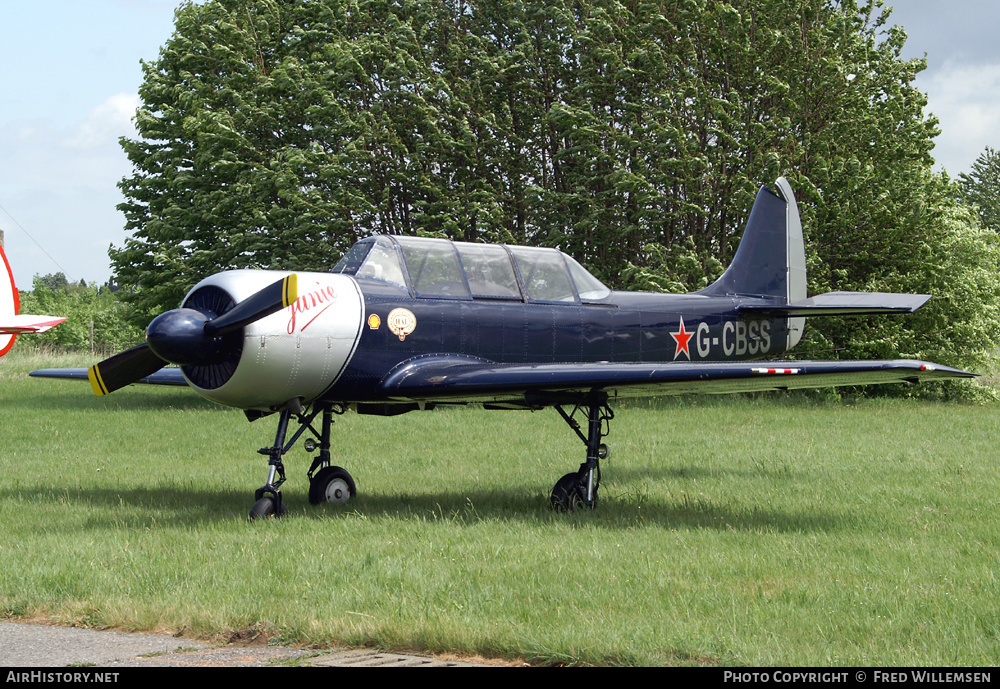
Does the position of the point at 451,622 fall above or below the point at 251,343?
below

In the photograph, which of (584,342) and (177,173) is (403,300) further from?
(177,173)

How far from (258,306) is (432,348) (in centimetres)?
209

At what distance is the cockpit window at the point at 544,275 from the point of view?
1086 centimetres

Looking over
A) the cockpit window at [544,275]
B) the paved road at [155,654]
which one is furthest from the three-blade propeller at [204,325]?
the paved road at [155,654]

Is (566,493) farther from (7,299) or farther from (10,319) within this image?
(7,299)

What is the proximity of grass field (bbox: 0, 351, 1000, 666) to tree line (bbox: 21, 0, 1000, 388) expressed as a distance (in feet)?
36.6

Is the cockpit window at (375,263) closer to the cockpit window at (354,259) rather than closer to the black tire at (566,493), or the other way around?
the cockpit window at (354,259)

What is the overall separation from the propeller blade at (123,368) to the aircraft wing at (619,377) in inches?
101

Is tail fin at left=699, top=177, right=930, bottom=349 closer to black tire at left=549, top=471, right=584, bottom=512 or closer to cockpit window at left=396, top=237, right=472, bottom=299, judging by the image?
black tire at left=549, top=471, right=584, bottom=512

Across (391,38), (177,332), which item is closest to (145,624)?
(177,332)

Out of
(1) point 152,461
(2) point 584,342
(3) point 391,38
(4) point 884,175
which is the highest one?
(3) point 391,38

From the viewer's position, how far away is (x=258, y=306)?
8.53 metres

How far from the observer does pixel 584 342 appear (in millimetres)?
11055
